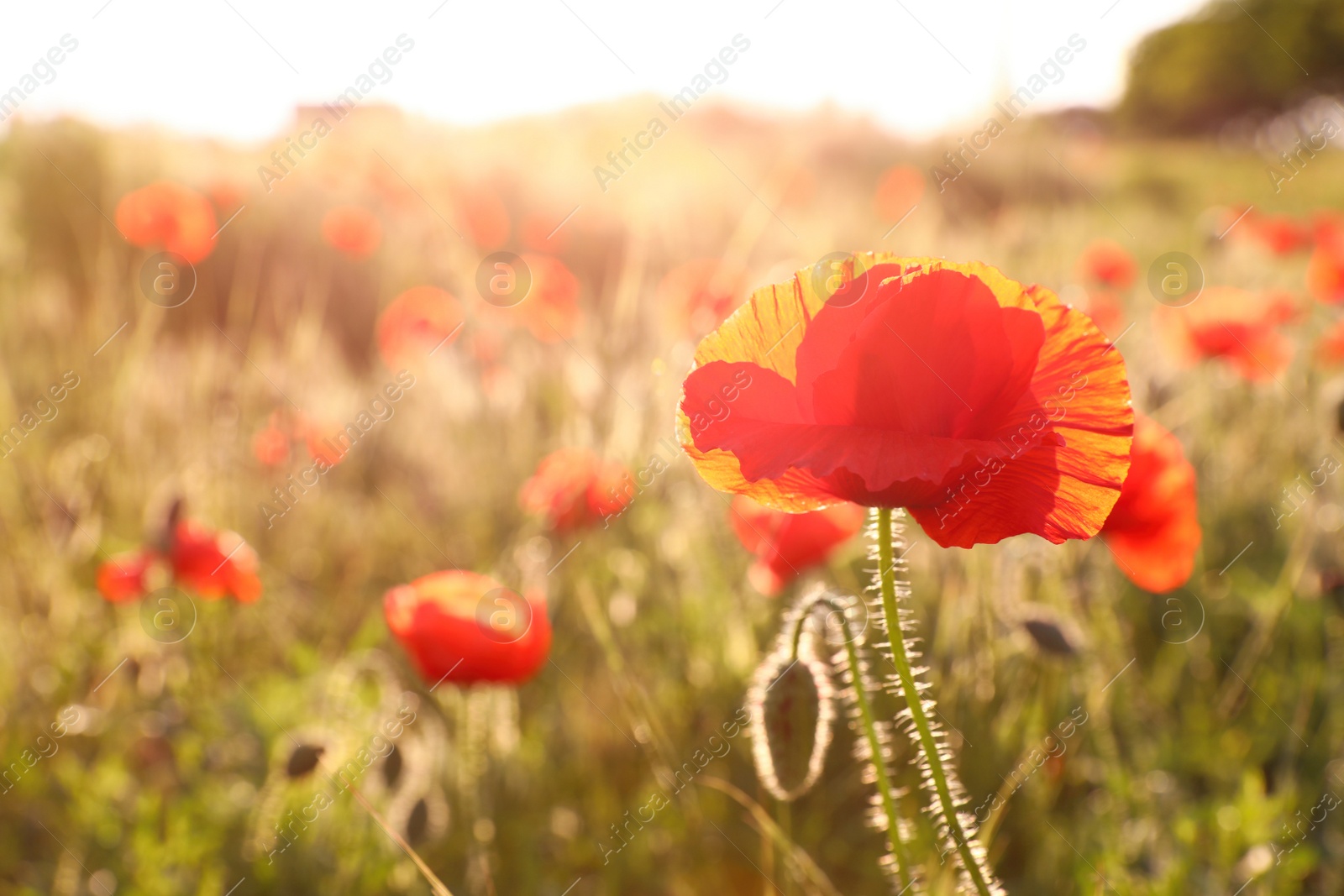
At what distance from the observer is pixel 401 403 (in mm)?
3699

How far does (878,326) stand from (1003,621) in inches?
43.1

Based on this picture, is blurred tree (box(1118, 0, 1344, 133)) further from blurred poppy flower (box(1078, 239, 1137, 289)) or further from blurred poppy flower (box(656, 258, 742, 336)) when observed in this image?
blurred poppy flower (box(656, 258, 742, 336))

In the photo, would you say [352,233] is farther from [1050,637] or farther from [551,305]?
[1050,637]

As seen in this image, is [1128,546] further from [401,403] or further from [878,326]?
[401,403]

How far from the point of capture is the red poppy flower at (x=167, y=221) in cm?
286

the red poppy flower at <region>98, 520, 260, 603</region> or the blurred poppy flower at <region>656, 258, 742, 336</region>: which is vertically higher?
the blurred poppy flower at <region>656, 258, 742, 336</region>

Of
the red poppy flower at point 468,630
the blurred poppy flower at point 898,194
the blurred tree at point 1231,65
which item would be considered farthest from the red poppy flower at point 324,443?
the blurred tree at point 1231,65

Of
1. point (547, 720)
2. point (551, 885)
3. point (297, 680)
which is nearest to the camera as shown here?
point (551, 885)

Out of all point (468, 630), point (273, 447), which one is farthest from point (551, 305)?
point (468, 630)

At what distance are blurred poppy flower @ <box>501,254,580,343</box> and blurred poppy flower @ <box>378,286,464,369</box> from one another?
30 centimetres

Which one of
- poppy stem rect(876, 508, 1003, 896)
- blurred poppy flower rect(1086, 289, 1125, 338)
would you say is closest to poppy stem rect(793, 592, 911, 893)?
poppy stem rect(876, 508, 1003, 896)

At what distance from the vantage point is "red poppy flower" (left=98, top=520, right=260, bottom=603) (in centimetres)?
169

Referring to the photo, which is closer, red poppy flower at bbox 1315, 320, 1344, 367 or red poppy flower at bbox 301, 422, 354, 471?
red poppy flower at bbox 1315, 320, 1344, 367

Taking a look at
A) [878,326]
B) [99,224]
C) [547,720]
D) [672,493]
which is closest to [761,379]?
[878,326]
